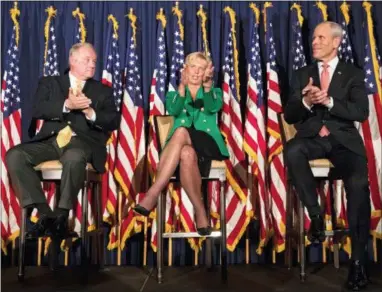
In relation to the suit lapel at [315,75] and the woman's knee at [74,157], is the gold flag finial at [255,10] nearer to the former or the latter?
the suit lapel at [315,75]

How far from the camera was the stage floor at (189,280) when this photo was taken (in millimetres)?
3047

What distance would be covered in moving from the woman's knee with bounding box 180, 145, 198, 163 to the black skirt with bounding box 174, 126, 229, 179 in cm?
12

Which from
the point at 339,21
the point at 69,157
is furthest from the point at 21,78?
the point at 339,21

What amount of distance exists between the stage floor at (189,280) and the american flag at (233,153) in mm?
397

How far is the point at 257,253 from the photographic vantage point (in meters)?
4.37

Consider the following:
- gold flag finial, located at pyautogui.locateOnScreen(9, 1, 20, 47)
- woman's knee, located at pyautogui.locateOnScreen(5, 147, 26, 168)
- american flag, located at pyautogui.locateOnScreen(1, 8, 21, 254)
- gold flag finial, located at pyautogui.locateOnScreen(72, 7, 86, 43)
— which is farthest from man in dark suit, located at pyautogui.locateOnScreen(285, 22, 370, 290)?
gold flag finial, located at pyautogui.locateOnScreen(9, 1, 20, 47)

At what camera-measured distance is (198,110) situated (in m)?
3.94

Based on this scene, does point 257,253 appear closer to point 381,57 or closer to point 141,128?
point 141,128

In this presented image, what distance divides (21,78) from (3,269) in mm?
1657

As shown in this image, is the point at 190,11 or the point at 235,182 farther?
the point at 190,11

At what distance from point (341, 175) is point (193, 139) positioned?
1.06 m

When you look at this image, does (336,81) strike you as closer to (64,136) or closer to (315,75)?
(315,75)

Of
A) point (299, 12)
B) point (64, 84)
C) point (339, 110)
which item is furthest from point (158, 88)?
point (339, 110)

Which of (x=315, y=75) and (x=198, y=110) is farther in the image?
(x=198, y=110)
